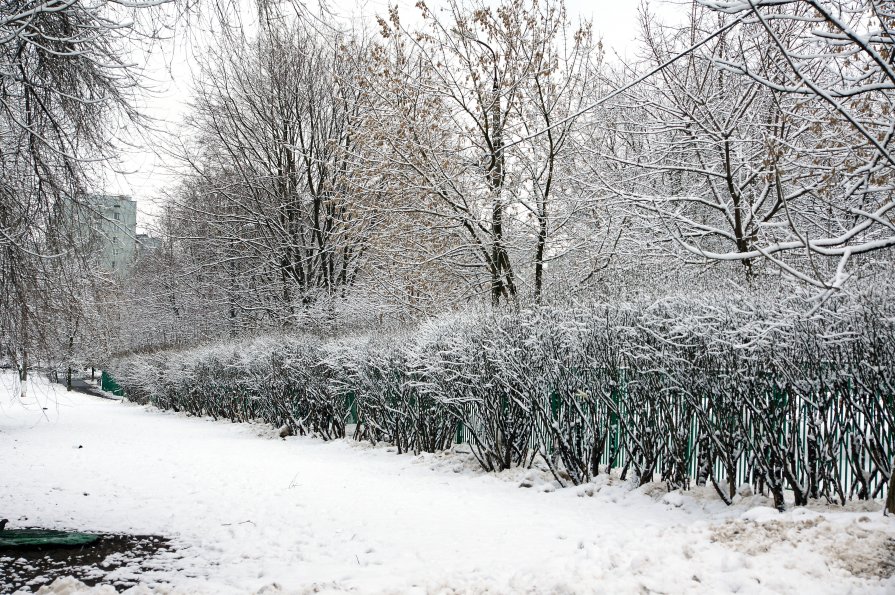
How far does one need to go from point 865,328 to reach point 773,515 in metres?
1.72

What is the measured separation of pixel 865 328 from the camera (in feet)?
17.5

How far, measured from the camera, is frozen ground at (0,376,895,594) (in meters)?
3.87

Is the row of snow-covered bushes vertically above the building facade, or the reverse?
the building facade

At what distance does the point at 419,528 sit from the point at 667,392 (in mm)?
2912

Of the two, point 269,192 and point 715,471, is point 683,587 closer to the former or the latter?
point 715,471

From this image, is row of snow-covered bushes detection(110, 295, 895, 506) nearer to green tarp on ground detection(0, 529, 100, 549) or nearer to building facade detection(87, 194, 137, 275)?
building facade detection(87, 194, 137, 275)

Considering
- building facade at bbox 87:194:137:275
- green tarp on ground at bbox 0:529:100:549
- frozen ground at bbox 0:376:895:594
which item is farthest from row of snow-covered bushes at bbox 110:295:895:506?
green tarp on ground at bbox 0:529:100:549

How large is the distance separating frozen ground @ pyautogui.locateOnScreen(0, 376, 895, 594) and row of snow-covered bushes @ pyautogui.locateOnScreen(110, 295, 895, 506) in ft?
1.48

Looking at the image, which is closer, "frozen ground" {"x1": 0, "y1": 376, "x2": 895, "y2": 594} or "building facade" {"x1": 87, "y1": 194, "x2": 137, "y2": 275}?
"frozen ground" {"x1": 0, "y1": 376, "x2": 895, "y2": 594}

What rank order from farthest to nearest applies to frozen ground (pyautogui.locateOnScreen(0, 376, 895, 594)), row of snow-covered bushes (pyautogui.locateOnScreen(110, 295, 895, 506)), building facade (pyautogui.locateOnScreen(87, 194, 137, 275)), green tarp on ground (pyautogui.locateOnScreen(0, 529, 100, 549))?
1. building facade (pyautogui.locateOnScreen(87, 194, 137, 275))
2. row of snow-covered bushes (pyautogui.locateOnScreen(110, 295, 895, 506))
3. green tarp on ground (pyautogui.locateOnScreen(0, 529, 100, 549))
4. frozen ground (pyautogui.locateOnScreen(0, 376, 895, 594))

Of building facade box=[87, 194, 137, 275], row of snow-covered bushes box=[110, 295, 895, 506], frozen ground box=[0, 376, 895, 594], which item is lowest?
frozen ground box=[0, 376, 895, 594]

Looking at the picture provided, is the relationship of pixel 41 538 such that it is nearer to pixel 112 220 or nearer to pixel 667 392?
pixel 112 220

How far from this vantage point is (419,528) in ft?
19.9

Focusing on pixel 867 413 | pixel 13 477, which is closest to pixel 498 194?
pixel 867 413
